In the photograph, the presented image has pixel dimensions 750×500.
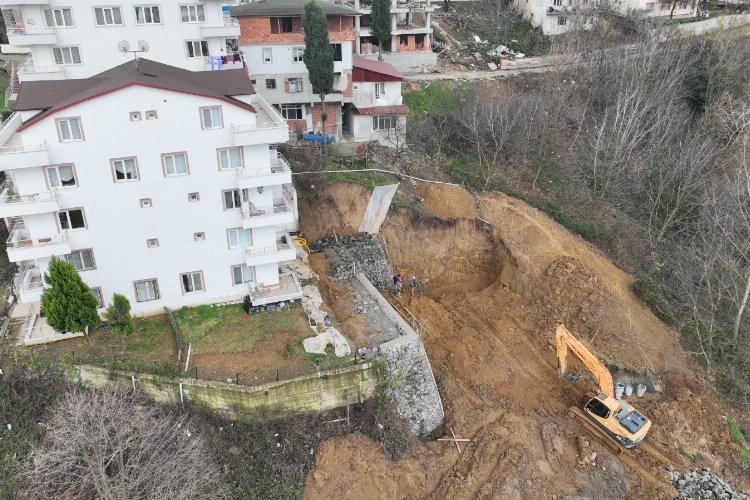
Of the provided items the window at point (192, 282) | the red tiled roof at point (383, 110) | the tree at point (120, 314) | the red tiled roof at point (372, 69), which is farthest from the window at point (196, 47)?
the tree at point (120, 314)

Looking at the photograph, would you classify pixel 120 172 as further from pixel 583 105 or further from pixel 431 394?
pixel 583 105

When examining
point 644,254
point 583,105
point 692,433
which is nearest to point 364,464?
point 692,433

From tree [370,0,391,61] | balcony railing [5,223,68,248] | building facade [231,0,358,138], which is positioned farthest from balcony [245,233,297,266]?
tree [370,0,391,61]

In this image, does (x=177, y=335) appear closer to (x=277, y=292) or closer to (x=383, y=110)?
(x=277, y=292)

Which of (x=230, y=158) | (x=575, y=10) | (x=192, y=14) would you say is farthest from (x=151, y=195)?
(x=575, y=10)

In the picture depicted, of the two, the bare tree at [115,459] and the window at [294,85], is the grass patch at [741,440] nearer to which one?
the bare tree at [115,459]

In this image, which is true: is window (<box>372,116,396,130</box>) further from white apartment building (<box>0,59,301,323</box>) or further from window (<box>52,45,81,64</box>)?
window (<box>52,45,81,64</box>)
